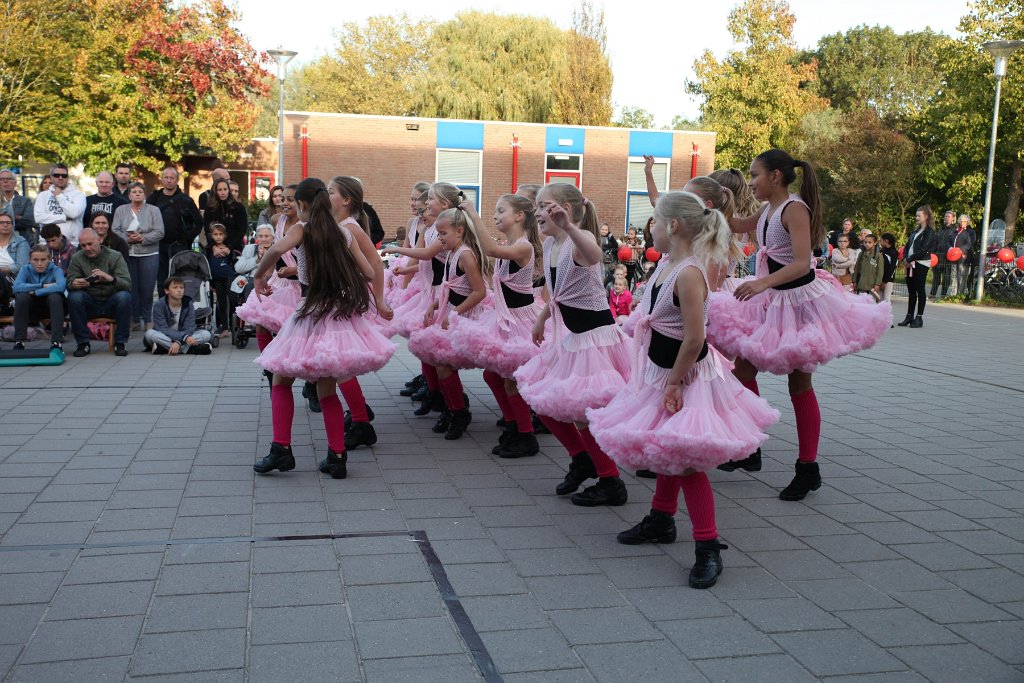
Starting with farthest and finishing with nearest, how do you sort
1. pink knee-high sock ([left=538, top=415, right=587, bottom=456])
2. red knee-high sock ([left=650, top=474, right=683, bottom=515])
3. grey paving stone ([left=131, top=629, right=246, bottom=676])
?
pink knee-high sock ([left=538, top=415, right=587, bottom=456]) → red knee-high sock ([left=650, top=474, right=683, bottom=515]) → grey paving stone ([left=131, top=629, right=246, bottom=676])

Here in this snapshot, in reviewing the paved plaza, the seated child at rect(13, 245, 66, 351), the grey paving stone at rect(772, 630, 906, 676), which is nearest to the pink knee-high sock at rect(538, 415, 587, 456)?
the paved plaza

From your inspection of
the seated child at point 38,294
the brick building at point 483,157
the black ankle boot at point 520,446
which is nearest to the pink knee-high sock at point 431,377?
the black ankle boot at point 520,446

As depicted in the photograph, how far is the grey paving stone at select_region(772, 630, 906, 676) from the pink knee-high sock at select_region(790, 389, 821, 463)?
2.01 m

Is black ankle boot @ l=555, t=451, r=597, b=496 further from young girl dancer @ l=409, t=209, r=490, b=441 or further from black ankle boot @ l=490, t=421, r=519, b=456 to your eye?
young girl dancer @ l=409, t=209, r=490, b=441

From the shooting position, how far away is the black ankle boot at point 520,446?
6680 mm

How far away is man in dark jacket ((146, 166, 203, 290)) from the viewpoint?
1320 centimetres

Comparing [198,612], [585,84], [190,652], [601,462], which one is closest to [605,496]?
[601,462]

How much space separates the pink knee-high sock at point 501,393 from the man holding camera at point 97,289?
5.97 metres

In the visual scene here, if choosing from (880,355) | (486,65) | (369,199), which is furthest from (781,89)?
(880,355)

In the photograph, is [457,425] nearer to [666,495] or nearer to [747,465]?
[747,465]

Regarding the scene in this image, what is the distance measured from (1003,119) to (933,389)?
22.6 m

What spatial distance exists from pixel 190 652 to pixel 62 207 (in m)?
10.9

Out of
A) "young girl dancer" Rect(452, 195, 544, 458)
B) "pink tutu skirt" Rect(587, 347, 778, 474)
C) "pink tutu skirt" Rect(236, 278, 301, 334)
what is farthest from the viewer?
"pink tutu skirt" Rect(236, 278, 301, 334)

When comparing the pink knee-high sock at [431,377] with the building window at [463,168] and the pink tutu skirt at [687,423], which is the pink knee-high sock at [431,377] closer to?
the pink tutu skirt at [687,423]
